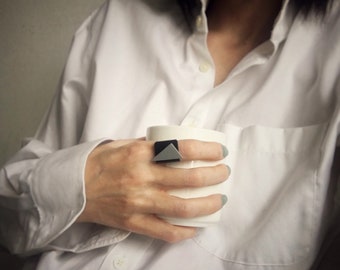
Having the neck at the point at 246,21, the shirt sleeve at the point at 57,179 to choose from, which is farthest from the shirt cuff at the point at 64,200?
the neck at the point at 246,21

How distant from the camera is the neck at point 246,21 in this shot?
54 centimetres

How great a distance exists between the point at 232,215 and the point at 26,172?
0.34 metres

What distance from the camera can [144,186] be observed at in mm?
385

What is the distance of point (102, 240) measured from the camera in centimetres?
42

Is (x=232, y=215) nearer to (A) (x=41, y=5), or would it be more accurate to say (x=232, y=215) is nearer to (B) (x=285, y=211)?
(B) (x=285, y=211)

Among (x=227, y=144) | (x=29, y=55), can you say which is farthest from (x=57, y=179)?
(x=29, y=55)

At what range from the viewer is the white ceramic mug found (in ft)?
1.15

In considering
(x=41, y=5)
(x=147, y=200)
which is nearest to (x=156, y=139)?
(x=147, y=200)

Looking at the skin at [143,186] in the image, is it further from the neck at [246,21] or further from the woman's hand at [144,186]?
the neck at [246,21]

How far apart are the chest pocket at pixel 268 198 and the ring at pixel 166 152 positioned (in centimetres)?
11

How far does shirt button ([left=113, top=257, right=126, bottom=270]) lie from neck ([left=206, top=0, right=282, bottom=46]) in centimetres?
43

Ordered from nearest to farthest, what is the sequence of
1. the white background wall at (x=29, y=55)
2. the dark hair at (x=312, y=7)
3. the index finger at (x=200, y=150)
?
1. the index finger at (x=200, y=150)
2. the dark hair at (x=312, y=7)
3. the white background wall at (x=29, y=55)

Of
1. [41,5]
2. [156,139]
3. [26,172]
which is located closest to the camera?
[156,139]

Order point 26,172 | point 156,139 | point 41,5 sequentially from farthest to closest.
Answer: point 41,5, point 26,172, point 156,139
